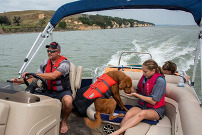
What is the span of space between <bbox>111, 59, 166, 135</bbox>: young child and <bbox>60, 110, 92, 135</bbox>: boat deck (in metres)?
0.79

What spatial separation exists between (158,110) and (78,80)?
1365mm

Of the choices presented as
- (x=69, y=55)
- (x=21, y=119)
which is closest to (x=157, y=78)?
(x=21, y=119)

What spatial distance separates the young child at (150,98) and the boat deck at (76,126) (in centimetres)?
79

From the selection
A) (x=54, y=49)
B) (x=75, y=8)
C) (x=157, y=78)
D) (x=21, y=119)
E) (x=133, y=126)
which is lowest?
(x=133, y=126)

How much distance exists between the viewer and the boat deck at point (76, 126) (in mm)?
2833

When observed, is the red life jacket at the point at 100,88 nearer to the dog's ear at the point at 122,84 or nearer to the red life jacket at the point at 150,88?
the dog's ear at the point at 122,84

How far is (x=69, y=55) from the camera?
568 inches

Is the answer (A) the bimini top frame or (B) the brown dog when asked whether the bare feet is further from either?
(A) the bimini top frame

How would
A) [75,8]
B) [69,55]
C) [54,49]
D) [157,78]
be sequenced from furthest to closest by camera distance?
[69,55], [75,8], [54,49], [157,78]

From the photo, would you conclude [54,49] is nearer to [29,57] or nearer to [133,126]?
[29,57]

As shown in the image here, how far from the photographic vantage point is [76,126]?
3.01 metres

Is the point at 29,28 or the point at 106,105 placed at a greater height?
the point at 29,28

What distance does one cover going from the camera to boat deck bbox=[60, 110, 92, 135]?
283 cm

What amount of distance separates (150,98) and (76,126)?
133 cm
